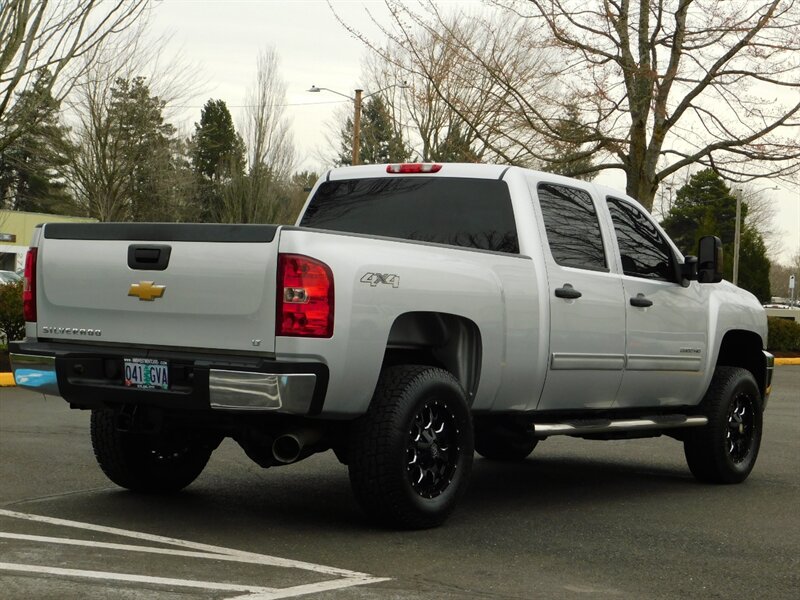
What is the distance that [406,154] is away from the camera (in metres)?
36.5

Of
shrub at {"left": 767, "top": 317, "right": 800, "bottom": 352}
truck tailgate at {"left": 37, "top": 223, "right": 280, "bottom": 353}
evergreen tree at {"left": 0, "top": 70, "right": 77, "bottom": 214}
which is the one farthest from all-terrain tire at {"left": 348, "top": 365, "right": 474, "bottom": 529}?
shrub at {"left": 767, "top": 317, "right": 800, "bottom": 352}

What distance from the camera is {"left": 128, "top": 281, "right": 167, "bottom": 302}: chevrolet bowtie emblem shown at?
20.4ft

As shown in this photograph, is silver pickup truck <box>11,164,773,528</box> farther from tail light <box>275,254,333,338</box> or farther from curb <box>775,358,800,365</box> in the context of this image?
curb <box>775,358,800,365</box>

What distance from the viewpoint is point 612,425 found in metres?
7.90

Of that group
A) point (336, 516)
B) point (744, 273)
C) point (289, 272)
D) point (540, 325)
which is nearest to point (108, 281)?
point (289, 272)

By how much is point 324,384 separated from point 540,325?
5.96ft

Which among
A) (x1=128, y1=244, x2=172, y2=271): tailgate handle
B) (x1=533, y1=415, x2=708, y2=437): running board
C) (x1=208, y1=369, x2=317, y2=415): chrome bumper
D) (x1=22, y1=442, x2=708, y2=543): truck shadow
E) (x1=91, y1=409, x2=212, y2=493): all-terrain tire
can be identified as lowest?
(x1=22, y1=442, x2=708, y2=543): truck shadow

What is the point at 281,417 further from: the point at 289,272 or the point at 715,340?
the point at 715,340

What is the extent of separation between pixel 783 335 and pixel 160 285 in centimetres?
2641

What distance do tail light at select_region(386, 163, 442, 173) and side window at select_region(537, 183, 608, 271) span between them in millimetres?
662

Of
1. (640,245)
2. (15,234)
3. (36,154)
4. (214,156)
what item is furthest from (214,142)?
(640,245)

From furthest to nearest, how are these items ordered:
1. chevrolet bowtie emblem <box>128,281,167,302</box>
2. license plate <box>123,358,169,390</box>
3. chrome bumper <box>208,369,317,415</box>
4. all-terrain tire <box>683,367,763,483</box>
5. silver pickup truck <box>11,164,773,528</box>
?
1. all-terrain tire <box>683,367,763,483</box>
2. chevrolet bowtie emblem <box>128,281,167,302</box>
3. license plate <box>123,358,169,390</box>
4. silver pickup truck <box>11,164,773,528</box>
5. chrome bumper <box>208,369,317,415</box>

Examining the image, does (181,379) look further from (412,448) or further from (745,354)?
(745,354)

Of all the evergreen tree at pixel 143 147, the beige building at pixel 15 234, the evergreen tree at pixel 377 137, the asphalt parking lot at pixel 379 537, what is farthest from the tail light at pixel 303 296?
the beige building at pixel 15 234
